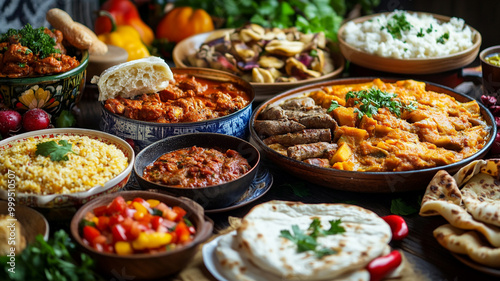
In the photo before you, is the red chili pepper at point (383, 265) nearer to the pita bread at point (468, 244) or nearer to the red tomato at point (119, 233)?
the pita bread at point (468, 244)

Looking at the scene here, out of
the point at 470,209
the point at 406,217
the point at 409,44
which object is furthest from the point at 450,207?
the point at 409,44

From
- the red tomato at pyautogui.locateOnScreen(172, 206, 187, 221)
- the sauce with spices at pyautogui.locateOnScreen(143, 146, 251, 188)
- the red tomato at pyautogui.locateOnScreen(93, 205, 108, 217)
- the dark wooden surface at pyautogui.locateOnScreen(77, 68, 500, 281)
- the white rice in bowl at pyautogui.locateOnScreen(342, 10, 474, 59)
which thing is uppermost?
the white rice in bowl at pyautogui.locateOnScreen(342, 10, 474, 59)

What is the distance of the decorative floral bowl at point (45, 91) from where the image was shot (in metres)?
3.68

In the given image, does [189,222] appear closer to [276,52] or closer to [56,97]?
[56,97]

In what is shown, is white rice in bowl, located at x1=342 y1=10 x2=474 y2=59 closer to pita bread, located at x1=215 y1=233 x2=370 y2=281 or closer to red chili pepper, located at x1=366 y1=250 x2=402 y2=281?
red chili pepper, located at x1=366 y1=250 x2=402 y2=281

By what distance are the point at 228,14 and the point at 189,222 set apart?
4.69 metres

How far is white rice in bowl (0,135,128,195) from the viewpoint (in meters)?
2.84

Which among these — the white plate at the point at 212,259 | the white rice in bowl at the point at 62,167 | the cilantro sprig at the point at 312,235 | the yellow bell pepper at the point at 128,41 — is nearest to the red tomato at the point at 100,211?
the white rice in bowl at the point at 62,167

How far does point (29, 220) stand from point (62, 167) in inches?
14.7

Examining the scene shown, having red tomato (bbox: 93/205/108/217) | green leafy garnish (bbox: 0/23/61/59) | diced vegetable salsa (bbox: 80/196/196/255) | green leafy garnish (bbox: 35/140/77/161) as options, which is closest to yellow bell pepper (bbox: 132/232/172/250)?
diced vegetable salsa (bbox: 80/196/196/255)

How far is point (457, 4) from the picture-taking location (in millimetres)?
7383

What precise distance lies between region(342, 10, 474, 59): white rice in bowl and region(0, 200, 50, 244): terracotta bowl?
11.5 ft

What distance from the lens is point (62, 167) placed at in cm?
295

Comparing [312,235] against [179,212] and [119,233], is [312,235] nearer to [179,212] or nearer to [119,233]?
[179,212]
